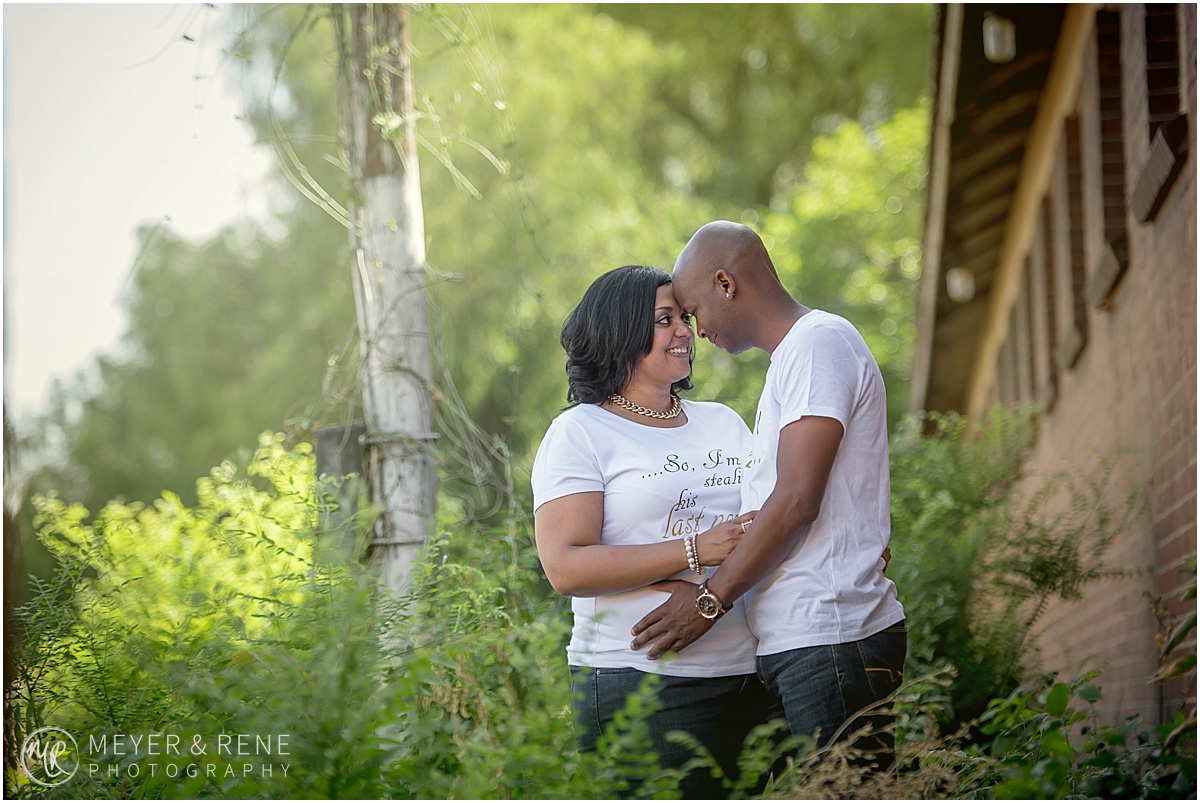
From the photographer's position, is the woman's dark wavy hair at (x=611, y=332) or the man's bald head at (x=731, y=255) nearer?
the man's bald head at (x=731, y=255)

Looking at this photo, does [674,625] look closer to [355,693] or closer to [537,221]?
[355,693]

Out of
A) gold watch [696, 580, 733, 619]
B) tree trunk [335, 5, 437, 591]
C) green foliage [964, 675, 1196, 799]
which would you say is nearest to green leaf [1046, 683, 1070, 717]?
green foliage [964, 675, 1196, 799]

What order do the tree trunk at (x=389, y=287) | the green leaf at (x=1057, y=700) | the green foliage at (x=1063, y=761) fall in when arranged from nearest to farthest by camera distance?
the green foliage at (x=1063, y=761)
the green leaf at (x=1057, y=700)
the tree trunk at (x=389, y=287)

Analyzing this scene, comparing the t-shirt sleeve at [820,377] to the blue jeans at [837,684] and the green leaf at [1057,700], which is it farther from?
the green leaf at [1057,700]

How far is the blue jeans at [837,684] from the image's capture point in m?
2.62

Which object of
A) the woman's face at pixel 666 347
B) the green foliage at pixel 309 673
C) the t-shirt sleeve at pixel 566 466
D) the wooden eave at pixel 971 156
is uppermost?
the wooden eave at pixel 971 156

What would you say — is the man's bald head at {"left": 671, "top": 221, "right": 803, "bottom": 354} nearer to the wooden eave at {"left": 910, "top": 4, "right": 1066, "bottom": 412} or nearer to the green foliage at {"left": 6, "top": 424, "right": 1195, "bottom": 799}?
the green foliage at {"left": 6, "top": 424, "right": 1195, "bottom": 799}

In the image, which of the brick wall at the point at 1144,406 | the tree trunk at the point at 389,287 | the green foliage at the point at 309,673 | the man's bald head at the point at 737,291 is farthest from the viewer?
the brick wall at the point at 1144,406

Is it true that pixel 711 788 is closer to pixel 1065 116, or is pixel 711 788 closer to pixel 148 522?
pixel 148 522

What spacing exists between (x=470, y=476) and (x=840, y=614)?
2.01 meters

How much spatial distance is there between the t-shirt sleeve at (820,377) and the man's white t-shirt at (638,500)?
0.30 m

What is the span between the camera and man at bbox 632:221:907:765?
8.63 ft

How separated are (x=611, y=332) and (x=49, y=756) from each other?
1757 millimetres

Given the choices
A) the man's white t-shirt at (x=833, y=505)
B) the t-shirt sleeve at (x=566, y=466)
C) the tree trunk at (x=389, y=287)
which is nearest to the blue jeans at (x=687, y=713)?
the man's white t-shirt at (x=833, y=505)
